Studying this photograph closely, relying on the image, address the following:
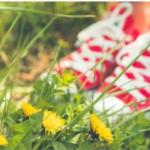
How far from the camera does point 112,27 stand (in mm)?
1821

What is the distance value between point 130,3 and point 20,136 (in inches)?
42.6

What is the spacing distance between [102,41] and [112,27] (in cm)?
6

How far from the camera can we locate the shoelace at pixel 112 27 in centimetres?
182

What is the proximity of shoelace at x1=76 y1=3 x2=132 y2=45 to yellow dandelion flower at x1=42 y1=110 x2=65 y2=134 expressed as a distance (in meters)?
0.87

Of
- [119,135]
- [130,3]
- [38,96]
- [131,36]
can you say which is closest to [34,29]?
[130,3]

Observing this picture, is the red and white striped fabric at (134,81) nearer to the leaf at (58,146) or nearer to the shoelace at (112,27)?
the shoelace at (112,27)

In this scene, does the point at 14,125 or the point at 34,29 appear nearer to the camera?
the point at 14,125

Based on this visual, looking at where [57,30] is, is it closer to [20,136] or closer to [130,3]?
[130,3]

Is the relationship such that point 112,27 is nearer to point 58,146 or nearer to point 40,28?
point 40,28

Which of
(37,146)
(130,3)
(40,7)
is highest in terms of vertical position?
(40,7)


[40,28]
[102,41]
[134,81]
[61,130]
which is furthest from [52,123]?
[40,28]

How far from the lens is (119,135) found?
3.36ft

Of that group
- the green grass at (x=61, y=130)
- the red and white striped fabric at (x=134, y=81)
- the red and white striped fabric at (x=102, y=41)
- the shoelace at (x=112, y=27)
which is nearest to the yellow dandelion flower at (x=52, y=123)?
the green grass at (x=61, y=130)

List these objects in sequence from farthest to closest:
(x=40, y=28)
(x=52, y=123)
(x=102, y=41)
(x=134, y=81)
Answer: (x=40, y=28) → (x=102, y=41) → (x=134, y=81) → (x=52, y=123)
